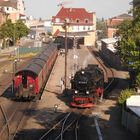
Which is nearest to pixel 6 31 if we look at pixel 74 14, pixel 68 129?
pixel 74 14

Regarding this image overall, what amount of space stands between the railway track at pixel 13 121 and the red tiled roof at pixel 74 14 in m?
108

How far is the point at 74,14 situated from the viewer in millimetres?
147000

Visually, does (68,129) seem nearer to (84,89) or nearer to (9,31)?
(84,89)

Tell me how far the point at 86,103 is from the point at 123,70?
33.0 meters

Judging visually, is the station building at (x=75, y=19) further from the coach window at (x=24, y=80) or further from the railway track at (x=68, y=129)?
the railway track at (x=68, y=129)

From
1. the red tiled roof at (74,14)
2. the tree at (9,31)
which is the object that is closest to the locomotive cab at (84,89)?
the tree at (9,31)

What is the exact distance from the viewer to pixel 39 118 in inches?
1345

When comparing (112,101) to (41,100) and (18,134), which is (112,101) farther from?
(18,134)

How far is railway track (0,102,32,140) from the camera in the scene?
28945 mm

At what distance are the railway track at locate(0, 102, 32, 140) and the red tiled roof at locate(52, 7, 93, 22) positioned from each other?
355 feet

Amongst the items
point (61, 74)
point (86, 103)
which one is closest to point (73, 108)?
point (86, 103)

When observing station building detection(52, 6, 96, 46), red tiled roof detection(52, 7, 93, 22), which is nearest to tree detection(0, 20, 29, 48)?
station building detection(52, 6, 96, 46)

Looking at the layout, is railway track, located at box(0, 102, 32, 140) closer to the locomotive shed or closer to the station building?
the locomotive shed

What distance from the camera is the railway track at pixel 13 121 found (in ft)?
95.0
